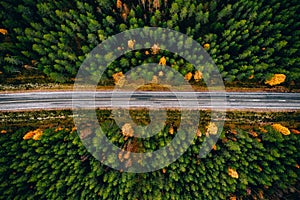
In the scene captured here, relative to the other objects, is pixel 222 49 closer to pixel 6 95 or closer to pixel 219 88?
pixel 219 88

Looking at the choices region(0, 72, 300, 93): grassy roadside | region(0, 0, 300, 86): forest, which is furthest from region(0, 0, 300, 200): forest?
region(0, 72, 300, 93): grassy roadside

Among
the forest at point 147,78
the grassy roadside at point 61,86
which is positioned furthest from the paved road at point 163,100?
the forest at point 147,78

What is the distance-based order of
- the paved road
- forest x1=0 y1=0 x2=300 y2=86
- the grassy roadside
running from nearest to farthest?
forest x1=0 y1=0 x2=300 y2=86 < the grassy roadside < the paved road

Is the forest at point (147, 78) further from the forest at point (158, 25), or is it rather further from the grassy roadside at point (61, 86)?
the grassy roadside at point (61, 86)

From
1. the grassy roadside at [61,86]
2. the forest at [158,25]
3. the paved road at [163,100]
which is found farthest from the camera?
the paved road at [163,100]

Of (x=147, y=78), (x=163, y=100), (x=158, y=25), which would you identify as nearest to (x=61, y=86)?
(x=147, y=78)

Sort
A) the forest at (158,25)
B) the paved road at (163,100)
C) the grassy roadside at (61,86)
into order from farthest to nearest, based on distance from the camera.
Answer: the paved road at (163,100) < the grassy roadside at (61,86) < the forest at (158,25)

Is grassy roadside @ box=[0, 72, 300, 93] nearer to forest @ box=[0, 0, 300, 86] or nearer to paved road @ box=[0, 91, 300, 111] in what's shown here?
paved road @ box=[0, 91, 300, 111]

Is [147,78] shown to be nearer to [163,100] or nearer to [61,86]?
[163,100]

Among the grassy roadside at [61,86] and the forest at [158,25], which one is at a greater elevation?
the forest at [158,25]
